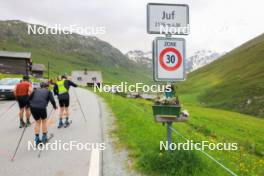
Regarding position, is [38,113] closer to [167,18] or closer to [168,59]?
[168,59]

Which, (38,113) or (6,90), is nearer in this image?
(38,113)

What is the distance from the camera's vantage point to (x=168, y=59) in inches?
247

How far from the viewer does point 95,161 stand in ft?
24.1

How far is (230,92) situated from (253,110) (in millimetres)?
22119

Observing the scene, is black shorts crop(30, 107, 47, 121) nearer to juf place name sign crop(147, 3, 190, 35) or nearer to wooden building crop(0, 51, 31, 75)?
juf place name sign crop(147, 3, 190, 35)

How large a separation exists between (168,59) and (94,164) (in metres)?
3.36

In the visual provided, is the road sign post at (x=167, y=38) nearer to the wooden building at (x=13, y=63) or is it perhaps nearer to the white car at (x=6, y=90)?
the white car at (x=6, y=90)

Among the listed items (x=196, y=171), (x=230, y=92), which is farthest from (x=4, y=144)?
(x=230, y=92)

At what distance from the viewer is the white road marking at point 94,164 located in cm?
648

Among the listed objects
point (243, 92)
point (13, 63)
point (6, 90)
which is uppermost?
point (13, 63)

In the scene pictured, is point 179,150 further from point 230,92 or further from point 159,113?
point 230,92

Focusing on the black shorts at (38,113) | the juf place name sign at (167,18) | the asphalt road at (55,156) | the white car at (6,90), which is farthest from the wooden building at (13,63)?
the juf place name sign at (167,18)

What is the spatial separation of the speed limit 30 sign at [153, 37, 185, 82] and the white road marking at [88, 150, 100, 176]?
2693 millimetres

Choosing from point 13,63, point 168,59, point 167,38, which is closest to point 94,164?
point 168,59
